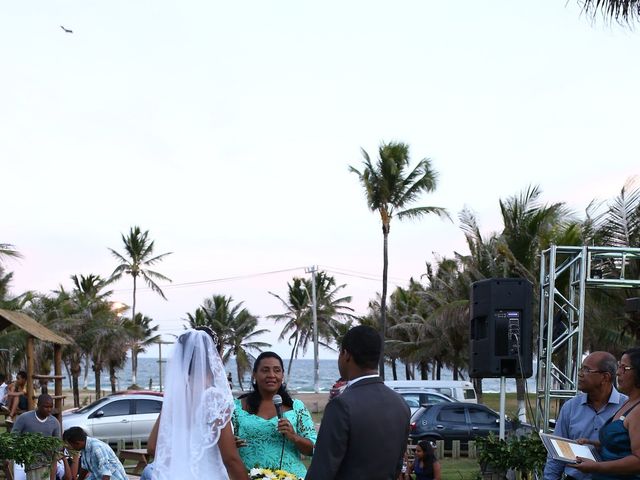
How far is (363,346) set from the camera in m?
4.68

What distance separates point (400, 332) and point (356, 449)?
6364cm

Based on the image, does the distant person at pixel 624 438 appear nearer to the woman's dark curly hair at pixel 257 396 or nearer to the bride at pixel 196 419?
the woman's dark curly hair at pixel 257 396

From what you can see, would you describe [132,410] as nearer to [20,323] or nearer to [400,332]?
[20,323]

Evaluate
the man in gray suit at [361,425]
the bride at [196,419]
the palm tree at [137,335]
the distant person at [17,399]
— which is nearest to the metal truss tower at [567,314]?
the bride at [196,419]

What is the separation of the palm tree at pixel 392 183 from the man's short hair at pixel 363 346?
128ft

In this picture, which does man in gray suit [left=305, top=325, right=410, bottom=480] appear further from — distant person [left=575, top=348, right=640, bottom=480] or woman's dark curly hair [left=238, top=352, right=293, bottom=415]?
distant person [left=575, top=348, right=640, bottom=480]

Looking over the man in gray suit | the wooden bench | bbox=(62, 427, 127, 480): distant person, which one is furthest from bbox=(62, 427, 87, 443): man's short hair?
the wooden bench

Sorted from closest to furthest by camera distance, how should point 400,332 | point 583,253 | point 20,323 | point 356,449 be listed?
1. point 356,449
2. point 583,253
3. point 20,323
4. point 400,332

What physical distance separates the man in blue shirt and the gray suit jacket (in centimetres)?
215

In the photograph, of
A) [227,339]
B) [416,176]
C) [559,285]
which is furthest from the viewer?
[227,339]

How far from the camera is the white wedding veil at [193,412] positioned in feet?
17.1

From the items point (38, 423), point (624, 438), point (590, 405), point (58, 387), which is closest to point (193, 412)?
point (624, 438)

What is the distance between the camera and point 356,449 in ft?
15.0

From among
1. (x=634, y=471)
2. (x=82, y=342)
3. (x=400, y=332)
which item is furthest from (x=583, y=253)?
(x=400, y=332)
